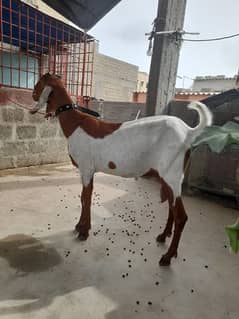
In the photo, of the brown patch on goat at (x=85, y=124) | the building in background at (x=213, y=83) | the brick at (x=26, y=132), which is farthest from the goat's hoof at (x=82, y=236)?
the building in background at (x=213, y=83)

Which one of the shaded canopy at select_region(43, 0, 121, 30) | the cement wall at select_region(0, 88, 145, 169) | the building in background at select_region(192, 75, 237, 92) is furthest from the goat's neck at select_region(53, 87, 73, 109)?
the building in background at select_region(192, 75, 237, 92)

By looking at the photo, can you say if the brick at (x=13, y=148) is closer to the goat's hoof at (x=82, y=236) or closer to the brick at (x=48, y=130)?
the brick at (x=48, y=130)

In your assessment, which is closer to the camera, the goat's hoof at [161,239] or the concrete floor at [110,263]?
the concrete floor at [110,263]

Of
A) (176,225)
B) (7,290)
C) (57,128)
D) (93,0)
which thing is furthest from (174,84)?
(7,290)

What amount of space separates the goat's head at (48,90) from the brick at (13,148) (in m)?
1.75

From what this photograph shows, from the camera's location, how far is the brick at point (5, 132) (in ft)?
11.2

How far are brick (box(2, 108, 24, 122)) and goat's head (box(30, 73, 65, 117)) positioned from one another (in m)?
1.62

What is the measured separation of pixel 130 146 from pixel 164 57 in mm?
2064

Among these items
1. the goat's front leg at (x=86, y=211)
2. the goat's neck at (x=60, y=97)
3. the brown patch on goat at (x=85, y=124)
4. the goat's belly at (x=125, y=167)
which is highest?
the goat's neck at (x=60, y=97)

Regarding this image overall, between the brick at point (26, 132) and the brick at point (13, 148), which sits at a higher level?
the brick at point (26, 132)

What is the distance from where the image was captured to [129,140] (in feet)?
5.84

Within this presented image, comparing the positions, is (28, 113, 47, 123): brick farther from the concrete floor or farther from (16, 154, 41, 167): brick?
the concrete floor

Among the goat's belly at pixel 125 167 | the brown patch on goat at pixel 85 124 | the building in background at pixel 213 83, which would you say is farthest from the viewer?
the building in background at pixel 213 83

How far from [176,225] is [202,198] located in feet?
4.77
